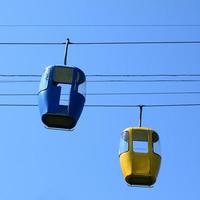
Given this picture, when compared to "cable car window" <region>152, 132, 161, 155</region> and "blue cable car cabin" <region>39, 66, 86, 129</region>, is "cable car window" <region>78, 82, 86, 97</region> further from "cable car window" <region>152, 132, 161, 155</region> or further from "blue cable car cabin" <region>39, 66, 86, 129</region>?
"cable car window" <region>152, 132, 161, 155</region>

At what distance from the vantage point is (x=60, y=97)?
15492 millimetres

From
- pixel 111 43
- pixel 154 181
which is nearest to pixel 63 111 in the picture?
pixel 111 43

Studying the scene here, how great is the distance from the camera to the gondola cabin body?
1639 cm

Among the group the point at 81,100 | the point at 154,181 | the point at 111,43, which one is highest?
the point at 111,43

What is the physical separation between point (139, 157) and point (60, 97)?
95.3 inches

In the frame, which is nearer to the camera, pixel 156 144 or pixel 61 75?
pixel 61 75

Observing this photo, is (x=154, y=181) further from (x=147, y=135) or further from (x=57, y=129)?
(x=57, y=129)

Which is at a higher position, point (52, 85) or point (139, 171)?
point (52, 85)

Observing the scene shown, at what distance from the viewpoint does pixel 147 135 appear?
1706 centimetres

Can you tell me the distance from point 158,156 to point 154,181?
0.69 metres

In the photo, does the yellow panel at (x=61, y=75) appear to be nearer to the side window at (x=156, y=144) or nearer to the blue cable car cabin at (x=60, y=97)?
the blue cable car cabin at (x=60, y=97)

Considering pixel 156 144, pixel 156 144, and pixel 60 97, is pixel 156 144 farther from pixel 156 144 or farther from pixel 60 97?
pixel 60 97

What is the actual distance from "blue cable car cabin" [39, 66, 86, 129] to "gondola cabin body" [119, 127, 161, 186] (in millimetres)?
1844

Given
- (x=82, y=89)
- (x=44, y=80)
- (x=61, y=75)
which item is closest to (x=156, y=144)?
(x=82, y=89)
